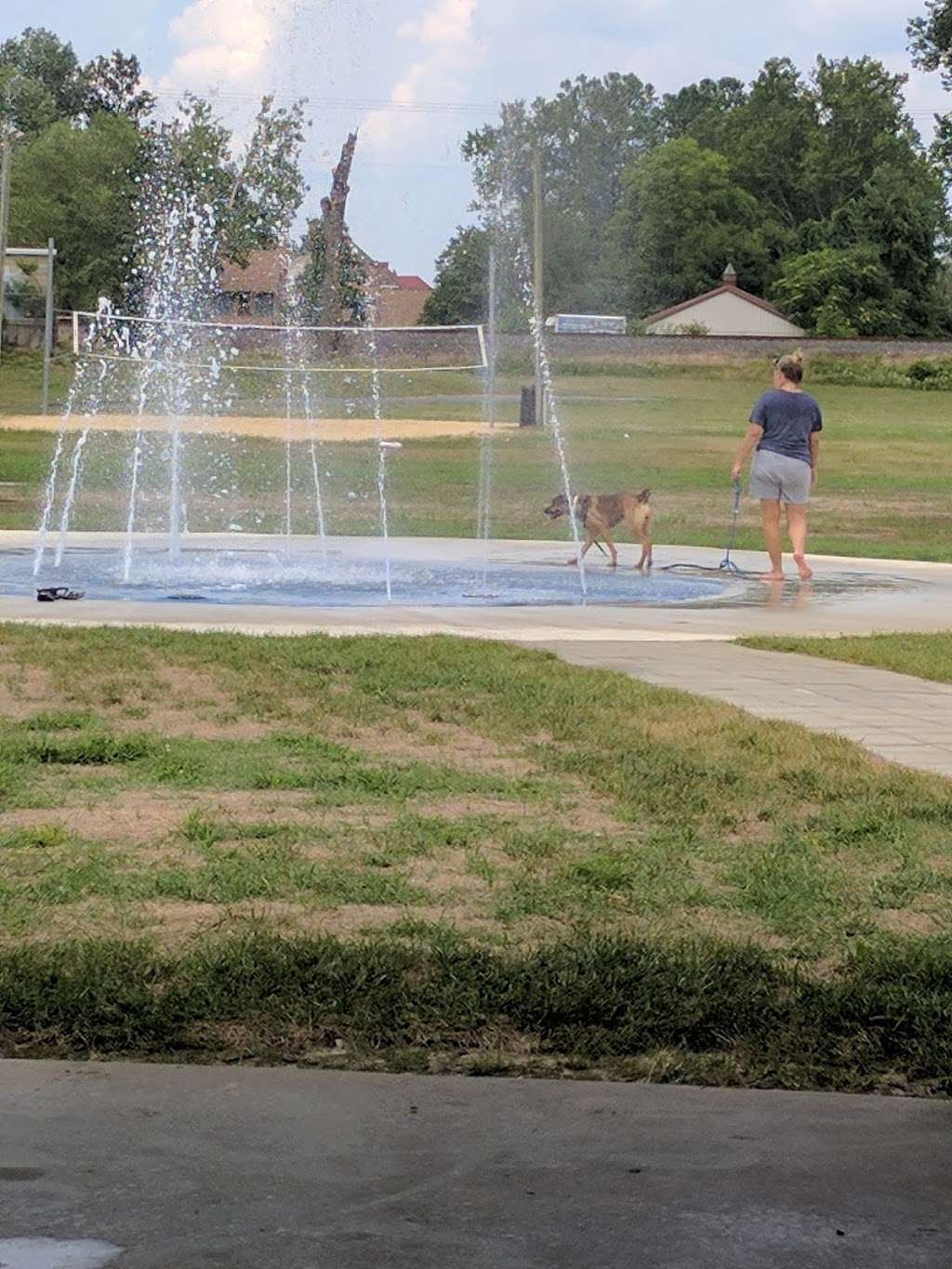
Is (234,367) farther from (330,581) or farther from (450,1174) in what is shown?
(450,1174)

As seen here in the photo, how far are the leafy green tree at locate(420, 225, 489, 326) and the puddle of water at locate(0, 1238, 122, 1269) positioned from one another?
141ft

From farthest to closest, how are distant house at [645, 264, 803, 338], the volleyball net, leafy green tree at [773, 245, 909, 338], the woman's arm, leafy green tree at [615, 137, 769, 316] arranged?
leafy green tree at [615, 137, 769, 316]
distant house at [645, 264, 803, 338]
leafy green tree at [773, 245, 909, 338]
the volleyball net
the woman's arm

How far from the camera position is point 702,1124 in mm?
3680

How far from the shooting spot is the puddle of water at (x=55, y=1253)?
3.00 meters

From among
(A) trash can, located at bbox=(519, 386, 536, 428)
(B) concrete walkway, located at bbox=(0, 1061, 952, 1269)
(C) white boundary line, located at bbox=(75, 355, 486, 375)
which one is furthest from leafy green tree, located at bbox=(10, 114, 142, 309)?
(B) concrete walkway, located at bbox=(0, 1061, 952, 1269)

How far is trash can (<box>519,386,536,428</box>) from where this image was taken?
38250 millimetres

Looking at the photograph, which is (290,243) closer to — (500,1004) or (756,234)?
(500,1004)

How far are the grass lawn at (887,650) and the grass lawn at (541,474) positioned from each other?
24.2 feet

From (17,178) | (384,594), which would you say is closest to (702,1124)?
(384,594)

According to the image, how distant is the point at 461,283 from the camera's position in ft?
178

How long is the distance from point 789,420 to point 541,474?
16506mm

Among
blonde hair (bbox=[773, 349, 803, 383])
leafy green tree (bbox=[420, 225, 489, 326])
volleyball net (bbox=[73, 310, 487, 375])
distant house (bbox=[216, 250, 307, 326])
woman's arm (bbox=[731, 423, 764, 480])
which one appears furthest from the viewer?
distant house (bbox=[216, 250, 307, 326])

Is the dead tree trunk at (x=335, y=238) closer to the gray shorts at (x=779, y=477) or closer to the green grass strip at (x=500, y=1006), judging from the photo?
the gray shorts at (x=779, y=477)

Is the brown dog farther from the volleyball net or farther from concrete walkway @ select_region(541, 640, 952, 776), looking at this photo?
the volleyball net
